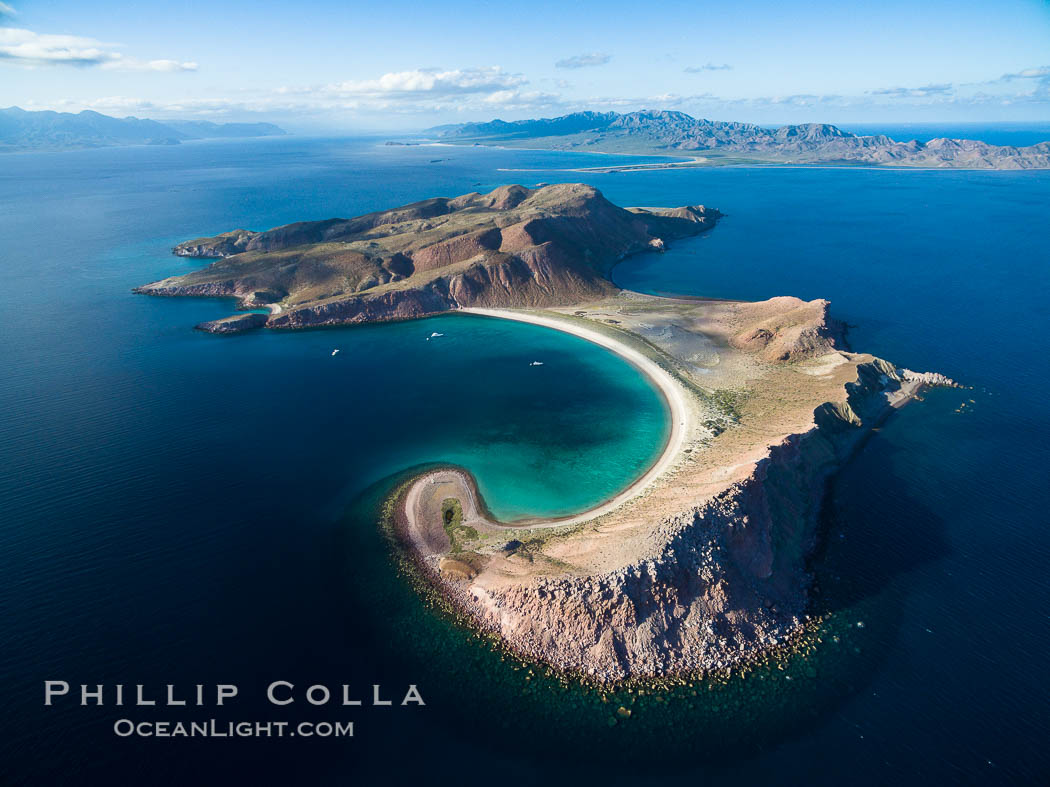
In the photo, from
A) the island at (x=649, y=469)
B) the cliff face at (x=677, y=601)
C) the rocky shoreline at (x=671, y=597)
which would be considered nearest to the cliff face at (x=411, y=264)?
the island at (x=649, y=469)

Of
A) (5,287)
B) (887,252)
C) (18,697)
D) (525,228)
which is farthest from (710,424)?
(5,287)

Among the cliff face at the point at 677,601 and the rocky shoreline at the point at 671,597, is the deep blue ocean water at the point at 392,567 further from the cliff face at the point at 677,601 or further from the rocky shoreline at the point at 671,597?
the cliff face at the point at 677,601

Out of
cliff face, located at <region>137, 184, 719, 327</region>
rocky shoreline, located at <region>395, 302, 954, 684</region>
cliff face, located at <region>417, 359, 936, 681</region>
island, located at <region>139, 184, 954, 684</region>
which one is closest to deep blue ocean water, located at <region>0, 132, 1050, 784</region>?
rocky shoreline, located at <region>395, 302, 954, 684</region>

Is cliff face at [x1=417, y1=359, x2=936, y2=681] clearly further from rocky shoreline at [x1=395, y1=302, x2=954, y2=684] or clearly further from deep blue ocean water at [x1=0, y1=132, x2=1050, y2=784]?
deep blue ocean water at [x1=0, y1=132, x2=1050, y2=784]

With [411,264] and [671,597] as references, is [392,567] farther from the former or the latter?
[411,264]

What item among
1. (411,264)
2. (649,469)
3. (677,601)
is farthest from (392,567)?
(411,264)

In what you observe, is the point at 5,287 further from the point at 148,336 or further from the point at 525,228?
the point at 525,228
